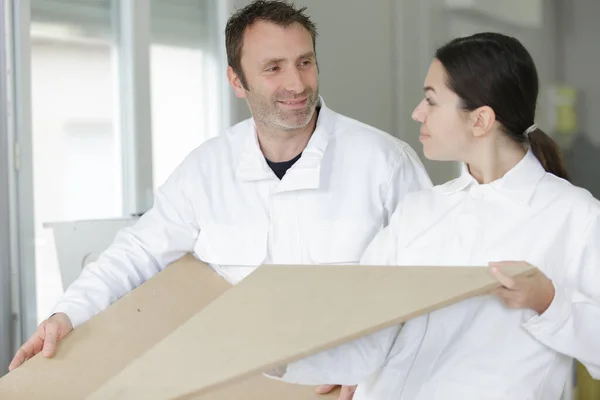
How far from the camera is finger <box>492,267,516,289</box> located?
935 mm

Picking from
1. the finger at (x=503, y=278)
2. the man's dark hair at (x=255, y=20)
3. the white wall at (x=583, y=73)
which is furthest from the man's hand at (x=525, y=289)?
the white wall at (x=583, y=73)

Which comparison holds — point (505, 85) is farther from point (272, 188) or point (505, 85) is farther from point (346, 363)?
point (272, 188)

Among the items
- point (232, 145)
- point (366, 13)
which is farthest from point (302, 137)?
point (366, 13)

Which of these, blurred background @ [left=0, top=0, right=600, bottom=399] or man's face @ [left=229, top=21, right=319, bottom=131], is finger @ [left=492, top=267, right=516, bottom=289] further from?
blurred background @ [left=0, top=0, right=600, bottom=399]

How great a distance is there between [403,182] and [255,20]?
0.52 m

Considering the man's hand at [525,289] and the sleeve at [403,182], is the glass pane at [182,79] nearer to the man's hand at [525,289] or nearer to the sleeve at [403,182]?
the sleeve at [403,182]

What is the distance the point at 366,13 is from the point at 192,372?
117 inches

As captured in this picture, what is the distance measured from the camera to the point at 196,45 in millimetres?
3146

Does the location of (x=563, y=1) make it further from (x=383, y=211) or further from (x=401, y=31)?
(x=383, y=211)

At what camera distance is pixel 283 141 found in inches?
69.7

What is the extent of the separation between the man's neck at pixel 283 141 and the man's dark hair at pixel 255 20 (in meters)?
0.15

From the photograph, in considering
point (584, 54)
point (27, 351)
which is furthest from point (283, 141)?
point (584, 54)

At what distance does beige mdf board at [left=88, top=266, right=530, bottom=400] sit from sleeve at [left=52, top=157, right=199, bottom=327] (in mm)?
618

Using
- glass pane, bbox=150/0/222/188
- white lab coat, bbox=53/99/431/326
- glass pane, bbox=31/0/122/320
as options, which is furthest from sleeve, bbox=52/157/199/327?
glass pane, bbox=150/0/222/188
